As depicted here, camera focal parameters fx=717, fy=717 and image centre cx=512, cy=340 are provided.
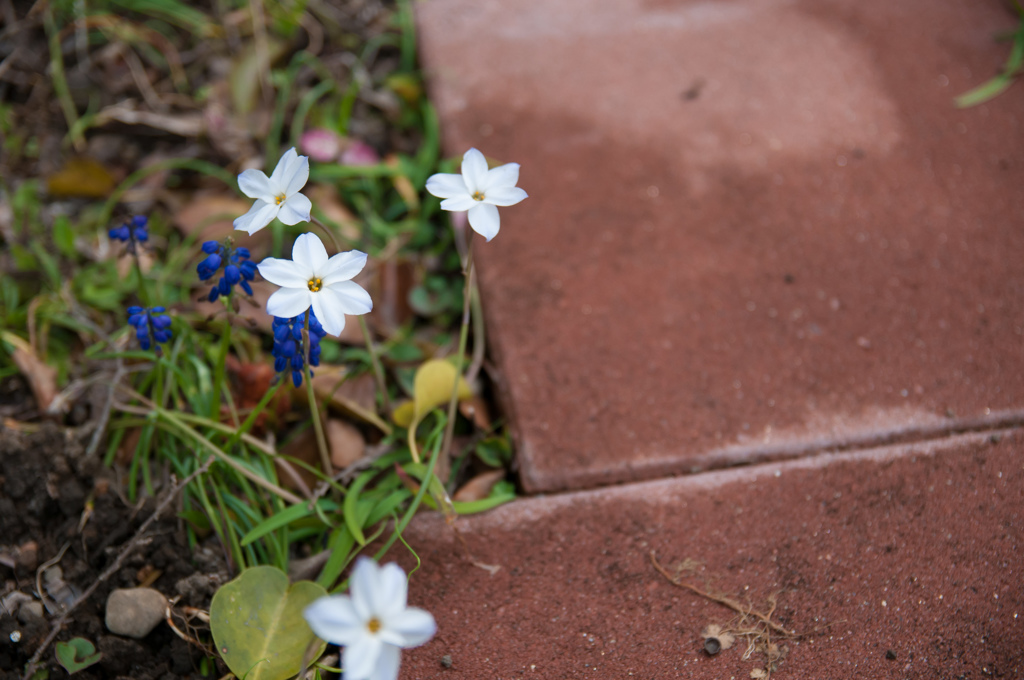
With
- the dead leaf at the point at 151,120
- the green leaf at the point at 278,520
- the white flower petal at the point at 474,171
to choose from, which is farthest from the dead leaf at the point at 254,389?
the dead leaf at the point at 151,120

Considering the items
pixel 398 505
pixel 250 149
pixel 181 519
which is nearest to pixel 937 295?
pixel 398 505

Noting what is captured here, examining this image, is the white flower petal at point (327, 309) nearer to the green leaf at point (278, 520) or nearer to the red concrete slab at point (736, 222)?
the green leaf at point (278, 520)

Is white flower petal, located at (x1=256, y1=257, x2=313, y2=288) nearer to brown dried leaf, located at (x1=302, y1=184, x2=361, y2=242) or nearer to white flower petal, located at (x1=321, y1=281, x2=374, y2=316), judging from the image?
white flower petal, located at (x1=321, y1=281, x2=374, y2=316)

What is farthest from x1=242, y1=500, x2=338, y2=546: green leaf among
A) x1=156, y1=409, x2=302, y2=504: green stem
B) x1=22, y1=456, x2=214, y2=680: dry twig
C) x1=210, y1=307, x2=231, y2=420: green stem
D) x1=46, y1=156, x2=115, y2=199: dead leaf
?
x1=46, y1=156, x2=115, y2=199: dead leaf

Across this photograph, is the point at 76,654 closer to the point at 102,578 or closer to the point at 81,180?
the point at 102,578

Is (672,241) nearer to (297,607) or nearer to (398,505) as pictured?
(398,505)

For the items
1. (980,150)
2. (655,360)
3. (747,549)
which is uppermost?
(980,150)
